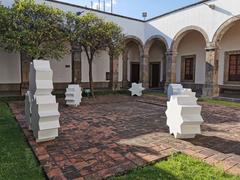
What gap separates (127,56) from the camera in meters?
17.4

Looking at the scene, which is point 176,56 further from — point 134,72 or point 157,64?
point 134,72

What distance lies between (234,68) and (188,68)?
3274mm

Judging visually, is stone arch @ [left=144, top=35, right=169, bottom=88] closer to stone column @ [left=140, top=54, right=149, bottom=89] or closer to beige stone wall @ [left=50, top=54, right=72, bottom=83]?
stone column @ [left=140, top=54, right=149, bottom=89]

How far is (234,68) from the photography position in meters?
12.4

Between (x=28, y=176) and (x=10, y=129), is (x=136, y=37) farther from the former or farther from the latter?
(x=28, y=176)

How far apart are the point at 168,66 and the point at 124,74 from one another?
4.39 meters

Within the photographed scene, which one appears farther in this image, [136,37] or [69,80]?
[136,37]

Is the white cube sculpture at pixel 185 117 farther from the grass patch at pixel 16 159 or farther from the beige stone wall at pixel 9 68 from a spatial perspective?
the beige stone wall at pixel 9 68

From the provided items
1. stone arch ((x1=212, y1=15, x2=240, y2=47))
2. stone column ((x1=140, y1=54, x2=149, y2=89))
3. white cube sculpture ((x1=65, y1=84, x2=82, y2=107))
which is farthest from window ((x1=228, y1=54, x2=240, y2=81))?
white cube sculpture ((x1=65, y1=84, x2=82, y2=107))

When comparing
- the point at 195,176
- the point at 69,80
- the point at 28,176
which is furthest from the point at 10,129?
the point at 69,80

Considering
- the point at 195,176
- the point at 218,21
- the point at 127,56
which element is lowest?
the point at 195,176

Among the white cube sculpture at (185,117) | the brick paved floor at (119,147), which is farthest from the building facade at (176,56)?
the white cube sculpture at (185,117)

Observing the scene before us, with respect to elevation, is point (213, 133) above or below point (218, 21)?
below

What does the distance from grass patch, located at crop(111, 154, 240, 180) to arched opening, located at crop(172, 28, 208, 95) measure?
37.1 ft
